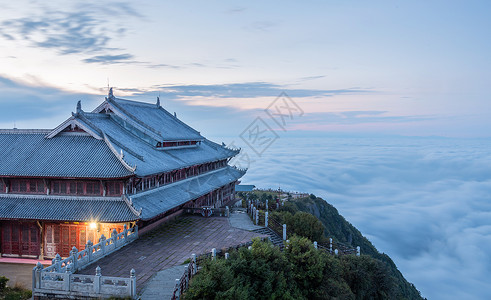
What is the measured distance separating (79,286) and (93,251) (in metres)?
4.99

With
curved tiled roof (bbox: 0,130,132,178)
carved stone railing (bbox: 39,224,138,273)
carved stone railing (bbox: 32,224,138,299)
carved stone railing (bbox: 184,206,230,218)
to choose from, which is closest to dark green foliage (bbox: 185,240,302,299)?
carved stone railing (bbox: 32,224,138,299)

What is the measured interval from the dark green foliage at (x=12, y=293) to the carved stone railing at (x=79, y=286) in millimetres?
1274

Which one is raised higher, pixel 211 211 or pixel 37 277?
pixel 37 277

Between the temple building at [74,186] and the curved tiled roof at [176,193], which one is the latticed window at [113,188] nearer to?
the temple building at [74,186]

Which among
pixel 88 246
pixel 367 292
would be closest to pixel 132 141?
pixel 88 246

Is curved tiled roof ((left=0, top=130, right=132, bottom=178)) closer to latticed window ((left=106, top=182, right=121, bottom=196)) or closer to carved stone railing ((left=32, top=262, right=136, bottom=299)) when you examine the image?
latticed window ((left=106, top=182, right=121, bottom=196))

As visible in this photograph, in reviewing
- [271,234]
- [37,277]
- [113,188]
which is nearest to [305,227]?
[271,234]

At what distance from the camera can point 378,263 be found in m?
28.8

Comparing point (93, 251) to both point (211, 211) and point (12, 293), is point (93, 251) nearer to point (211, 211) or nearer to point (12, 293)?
point (12, 293)

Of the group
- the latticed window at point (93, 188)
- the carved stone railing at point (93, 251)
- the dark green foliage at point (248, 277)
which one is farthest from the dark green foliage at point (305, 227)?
the latticed window at point (93, 188)

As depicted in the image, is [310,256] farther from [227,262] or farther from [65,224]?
[65,224]

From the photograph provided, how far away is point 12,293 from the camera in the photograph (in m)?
18.9

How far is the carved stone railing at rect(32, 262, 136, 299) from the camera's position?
56.2 ft

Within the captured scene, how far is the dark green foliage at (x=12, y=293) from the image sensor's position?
60.3 feet
